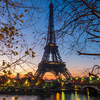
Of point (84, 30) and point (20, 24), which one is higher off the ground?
point (20, 24)

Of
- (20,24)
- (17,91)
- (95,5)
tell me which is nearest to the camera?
(95,5)

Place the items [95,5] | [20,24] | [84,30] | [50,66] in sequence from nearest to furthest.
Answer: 1. [95,5]
2. [84,30]
3. [20,24]
4. [50,66]

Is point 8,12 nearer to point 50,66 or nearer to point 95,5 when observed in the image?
point 95,5

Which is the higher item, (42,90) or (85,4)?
(85,4)

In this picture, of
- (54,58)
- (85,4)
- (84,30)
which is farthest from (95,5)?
(54,58)

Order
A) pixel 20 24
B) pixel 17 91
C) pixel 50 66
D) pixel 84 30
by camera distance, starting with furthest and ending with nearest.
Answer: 1. pixel 50 66
2. pixel 17 91
3. pixel 20 24
4. pixel 84 30

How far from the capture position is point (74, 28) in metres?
3.46

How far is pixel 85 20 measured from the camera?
3.39m

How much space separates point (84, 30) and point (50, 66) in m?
52.6

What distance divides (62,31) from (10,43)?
5.71 ft

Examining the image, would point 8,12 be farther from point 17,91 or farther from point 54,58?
point 54,58

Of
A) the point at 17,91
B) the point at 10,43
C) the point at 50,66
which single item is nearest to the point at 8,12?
the point at 10,43

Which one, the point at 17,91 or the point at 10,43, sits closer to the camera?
the point at 10,43

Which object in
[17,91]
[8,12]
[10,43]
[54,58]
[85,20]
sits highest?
[54,58]
